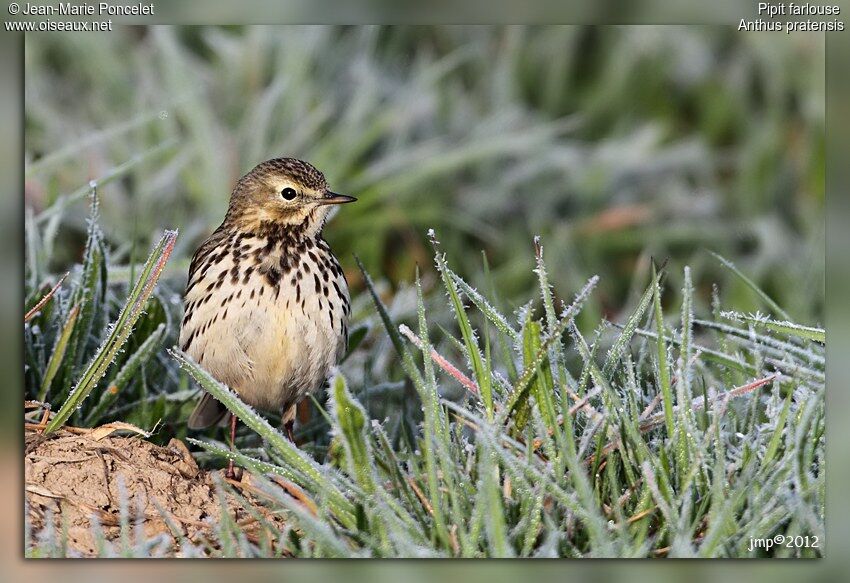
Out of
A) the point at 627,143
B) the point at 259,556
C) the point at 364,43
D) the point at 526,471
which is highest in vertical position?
the point at 364,43

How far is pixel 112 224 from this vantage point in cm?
477

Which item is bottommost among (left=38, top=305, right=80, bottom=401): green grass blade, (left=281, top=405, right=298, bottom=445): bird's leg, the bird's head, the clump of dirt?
the clump of dirt

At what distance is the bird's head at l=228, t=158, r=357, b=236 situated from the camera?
3.82 metres

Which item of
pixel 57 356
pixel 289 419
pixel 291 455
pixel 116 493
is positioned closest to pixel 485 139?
pixel 289 419

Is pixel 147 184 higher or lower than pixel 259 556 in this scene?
higher

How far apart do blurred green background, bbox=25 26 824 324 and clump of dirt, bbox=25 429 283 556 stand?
1282 mm

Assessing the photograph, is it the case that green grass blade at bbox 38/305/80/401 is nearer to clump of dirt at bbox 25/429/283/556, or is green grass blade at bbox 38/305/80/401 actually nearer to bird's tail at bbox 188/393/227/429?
clump of dirt at bbox 25/429/283/556

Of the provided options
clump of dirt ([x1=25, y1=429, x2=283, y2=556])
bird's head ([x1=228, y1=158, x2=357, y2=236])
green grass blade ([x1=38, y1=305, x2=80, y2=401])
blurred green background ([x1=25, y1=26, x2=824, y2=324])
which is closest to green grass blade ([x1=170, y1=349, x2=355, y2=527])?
clump of dirt ([x1=25, y1=429, x2=283, y2=556])

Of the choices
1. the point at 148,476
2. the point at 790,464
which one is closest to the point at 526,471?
the point at 790,464

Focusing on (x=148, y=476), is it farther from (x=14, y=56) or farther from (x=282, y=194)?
(x=14, y=56)

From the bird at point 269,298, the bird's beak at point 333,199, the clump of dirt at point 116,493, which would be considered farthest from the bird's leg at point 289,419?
the bird's beak at point 333,199

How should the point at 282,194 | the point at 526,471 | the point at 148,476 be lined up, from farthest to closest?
the point at 282,194, the point at 148,476, the point at 526,471

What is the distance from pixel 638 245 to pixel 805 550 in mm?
2346

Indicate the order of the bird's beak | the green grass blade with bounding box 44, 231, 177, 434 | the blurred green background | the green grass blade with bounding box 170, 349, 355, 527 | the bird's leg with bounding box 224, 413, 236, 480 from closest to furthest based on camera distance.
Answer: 1. the green grass blade with bounding box 170, 349, 355, 527
2. the green grass blade with bounding box 44, 231, 177, 434
3. the bird's leg with bounding box 224, 413, 236, 480
4. the bird's beak
5. the blurred green background
